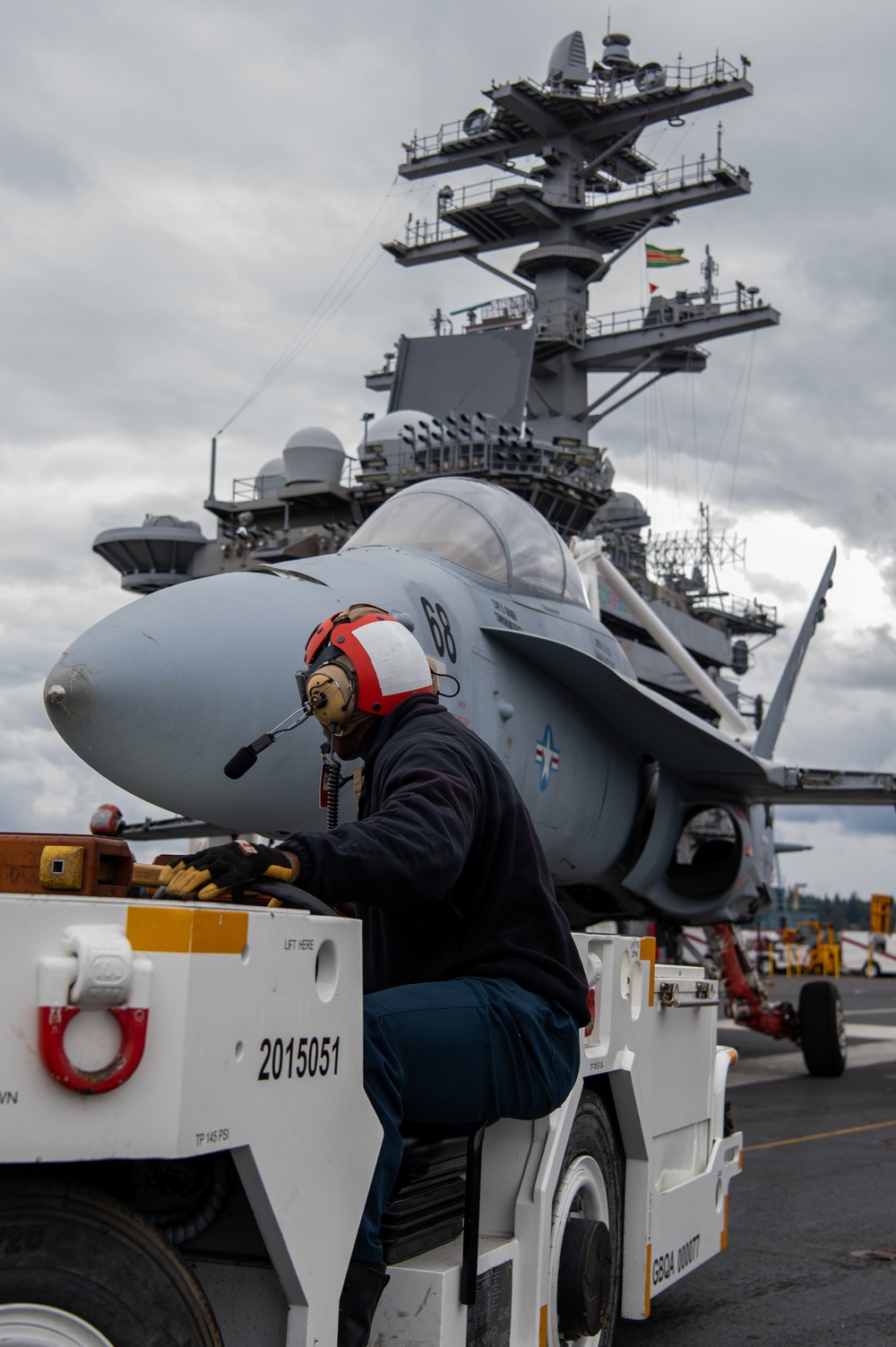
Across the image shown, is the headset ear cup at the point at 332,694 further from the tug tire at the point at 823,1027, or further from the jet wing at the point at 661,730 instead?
the tug tire at the point at 823,1027

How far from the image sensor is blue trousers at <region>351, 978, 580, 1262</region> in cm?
248

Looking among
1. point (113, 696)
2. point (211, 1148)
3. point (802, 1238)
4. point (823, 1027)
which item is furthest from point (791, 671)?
point (211, 1148)

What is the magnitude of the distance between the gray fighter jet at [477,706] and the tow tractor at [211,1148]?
1.11m

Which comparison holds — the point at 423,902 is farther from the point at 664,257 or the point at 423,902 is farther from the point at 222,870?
the point at 664,257

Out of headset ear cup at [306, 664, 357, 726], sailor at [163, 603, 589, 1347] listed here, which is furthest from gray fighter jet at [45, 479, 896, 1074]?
sailor at [163, 603, 589, 1347]

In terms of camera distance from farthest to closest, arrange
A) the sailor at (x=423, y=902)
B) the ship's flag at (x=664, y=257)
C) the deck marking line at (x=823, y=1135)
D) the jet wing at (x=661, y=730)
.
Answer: the ship's flag at (x=664, y=257)
the deck marking line at (x=823, y=1135)
the jet wing at (x=661, y=730)
the sailor at (x=423, y=902)

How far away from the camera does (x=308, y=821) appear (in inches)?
201

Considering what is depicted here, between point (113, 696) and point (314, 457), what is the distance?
38879 mm

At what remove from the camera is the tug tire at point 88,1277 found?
A: 5.94ft

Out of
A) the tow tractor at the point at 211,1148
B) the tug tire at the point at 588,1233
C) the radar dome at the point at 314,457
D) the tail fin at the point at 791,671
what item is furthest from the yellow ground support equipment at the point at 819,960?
the tow tractor at the point at 211,1148

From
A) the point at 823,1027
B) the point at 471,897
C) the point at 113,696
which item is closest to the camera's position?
the point at 471,897

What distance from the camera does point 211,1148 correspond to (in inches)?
74.4

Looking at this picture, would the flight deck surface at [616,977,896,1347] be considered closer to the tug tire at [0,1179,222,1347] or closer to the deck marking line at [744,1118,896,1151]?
the deck marking line at [744,1118,896,1151]

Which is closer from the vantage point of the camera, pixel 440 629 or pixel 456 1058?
pixel 456 1058
